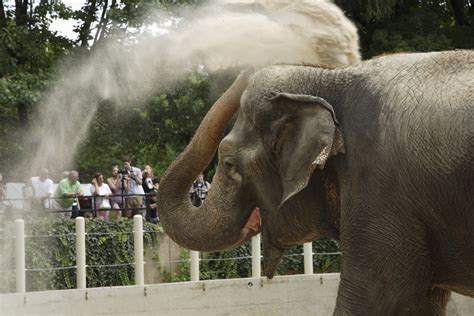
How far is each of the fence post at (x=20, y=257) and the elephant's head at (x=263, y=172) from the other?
8.34 metres

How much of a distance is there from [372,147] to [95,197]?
12748mm

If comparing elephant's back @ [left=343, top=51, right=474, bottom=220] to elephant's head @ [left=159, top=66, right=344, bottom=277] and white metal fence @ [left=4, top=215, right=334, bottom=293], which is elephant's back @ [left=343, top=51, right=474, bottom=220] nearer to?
elephant's head @ [left=159, top=66, right=344, bottom=277]

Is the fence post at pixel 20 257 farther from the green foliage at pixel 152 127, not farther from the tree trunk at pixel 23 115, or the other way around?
the green foliage at pixel 152 127

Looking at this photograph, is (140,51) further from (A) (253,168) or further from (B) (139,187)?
(A) (253,168)

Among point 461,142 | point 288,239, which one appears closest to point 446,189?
point 461,142

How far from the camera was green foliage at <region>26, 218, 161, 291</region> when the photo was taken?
17203 mm

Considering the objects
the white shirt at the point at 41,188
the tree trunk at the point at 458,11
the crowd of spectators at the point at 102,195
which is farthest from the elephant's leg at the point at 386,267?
the tree trunk at the point at 458,11

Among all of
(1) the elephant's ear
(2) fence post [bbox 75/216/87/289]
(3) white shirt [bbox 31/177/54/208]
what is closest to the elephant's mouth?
(1) the elephant's ear

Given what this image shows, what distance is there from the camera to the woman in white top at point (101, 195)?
19.6 metres

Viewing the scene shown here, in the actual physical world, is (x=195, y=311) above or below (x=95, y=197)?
below

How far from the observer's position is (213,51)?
9.07 m

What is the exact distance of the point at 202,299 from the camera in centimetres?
1686

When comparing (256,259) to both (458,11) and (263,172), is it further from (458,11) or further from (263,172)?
(458,11)

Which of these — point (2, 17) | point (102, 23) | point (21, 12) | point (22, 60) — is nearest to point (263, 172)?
point (22, 60)
